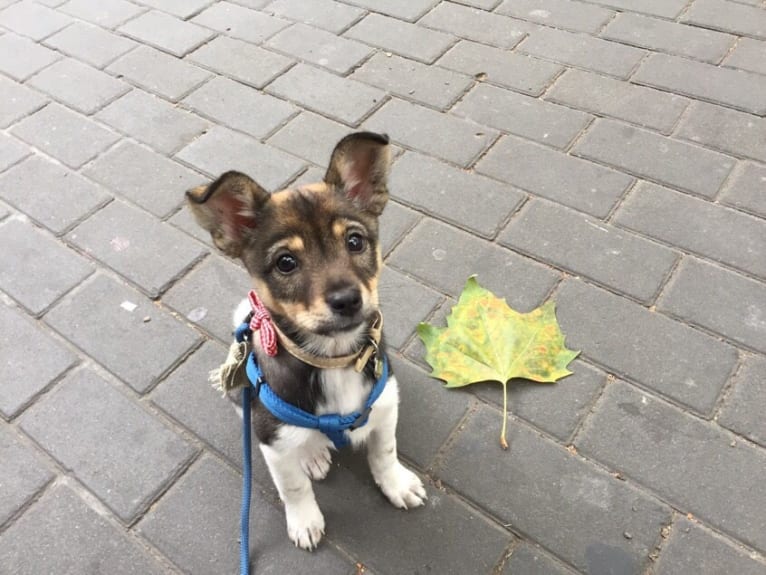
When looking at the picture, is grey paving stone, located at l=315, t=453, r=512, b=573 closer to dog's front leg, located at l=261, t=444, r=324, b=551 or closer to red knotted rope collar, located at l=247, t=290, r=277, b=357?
dog's front leg, located at l=261, t=444, r=324, b=551

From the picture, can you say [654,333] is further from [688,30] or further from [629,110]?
[688,30]

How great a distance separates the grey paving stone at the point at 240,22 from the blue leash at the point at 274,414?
350cm

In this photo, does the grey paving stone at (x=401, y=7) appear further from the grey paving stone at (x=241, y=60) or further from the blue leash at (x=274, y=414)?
the blue leash at (x=274, y=414)

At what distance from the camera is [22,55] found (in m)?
5.29

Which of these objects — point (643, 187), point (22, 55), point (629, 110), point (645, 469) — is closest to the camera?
point (645, 469)

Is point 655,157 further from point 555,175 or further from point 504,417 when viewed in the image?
point 504,417

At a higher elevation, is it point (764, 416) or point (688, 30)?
point (688, 30)

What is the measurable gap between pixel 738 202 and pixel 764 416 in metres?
1.43

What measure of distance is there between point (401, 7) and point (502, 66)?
1.18 meters

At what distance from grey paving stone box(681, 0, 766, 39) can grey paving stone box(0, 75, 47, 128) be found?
16.1 feet

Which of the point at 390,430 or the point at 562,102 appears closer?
the point at 390,430

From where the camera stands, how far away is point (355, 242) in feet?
7.75

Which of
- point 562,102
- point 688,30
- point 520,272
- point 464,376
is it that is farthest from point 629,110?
point 464,376

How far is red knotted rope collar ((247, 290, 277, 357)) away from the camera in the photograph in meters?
2.35
